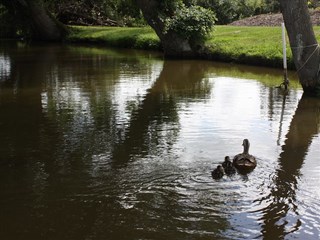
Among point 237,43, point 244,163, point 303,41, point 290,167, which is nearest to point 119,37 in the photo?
point 237,43

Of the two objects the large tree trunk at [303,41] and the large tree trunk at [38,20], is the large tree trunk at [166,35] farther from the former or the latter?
the large tree trunk at [38,20]

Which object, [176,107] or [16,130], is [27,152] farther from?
[176,107]

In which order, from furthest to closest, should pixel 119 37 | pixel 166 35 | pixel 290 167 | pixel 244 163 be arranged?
1. pixel 119 37
2. pixel 166 35
3. pixel 290 167
4. pixel 244 163

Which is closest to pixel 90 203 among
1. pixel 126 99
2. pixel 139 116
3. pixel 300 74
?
pixel 139 116

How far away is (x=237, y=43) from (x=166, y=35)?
3.66m

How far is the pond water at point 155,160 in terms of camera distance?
664 cm

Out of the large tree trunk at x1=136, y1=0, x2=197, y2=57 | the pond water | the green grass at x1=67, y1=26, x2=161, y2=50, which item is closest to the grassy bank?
the green grass at x1=67, y1=26, x2=161, y2=50

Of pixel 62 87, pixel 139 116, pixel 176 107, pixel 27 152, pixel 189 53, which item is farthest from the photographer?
pixel 189 53

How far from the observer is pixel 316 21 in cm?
2692

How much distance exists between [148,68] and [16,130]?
10.9 meters

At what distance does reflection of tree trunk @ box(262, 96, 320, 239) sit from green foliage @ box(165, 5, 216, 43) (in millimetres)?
11104

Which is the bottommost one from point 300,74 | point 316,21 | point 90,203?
point 90,203

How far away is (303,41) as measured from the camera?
14430 mm

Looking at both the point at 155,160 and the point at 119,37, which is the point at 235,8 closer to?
the point at 119,37
